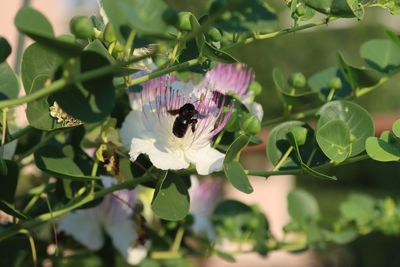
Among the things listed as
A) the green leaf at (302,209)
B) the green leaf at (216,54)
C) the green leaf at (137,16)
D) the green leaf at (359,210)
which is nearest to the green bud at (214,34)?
the green leaf at (216,54)

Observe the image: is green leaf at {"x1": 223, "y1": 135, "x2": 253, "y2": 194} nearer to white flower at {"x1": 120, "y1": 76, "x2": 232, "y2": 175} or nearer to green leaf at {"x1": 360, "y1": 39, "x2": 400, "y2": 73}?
white flower at {"x1": 120, "y1": 76, "x2": 232, "y2": 175}

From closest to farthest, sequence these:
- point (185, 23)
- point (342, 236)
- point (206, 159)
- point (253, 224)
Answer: point (185, 23)
point (206, 159)
point (253, 224)
point (342, 236)

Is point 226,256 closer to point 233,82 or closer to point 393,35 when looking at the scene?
point 233,82

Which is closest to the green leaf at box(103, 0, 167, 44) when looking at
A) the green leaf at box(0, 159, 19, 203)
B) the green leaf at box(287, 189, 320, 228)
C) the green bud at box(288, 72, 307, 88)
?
the green leaf at box(0, 159, 19, 203)

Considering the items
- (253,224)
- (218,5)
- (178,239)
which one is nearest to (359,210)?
(253,224)

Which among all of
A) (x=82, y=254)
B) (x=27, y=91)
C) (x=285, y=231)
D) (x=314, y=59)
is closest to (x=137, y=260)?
(x=82, y=254)

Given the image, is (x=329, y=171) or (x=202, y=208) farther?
(x=329, y=171)
